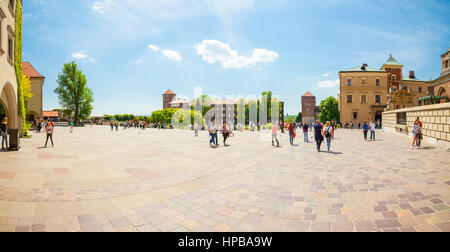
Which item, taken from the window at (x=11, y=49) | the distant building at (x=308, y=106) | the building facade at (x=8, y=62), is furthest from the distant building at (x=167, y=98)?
the window at (x=11, y=49)

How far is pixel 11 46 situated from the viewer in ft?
52.1

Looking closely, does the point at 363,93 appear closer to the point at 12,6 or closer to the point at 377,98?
the point at 377,98

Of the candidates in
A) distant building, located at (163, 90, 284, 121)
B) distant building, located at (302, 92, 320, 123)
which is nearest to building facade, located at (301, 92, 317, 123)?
distant building, located at (302, 92, 320, 123)

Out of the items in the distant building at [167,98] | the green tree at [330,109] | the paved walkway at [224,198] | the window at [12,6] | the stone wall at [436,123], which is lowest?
the paved walkway at [224,198]

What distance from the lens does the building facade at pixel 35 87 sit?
136 ft

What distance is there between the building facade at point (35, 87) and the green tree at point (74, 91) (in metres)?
4.06

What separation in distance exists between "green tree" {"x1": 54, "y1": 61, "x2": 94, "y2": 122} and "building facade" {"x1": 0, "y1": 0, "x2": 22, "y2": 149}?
34349 mm

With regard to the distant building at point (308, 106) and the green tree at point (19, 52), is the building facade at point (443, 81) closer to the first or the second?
the green tree at point (19, 52)

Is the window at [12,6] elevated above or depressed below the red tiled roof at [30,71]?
below

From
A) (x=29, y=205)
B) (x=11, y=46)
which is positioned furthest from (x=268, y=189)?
(x=11, y=46)

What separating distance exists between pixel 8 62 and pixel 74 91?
3671 centimetres

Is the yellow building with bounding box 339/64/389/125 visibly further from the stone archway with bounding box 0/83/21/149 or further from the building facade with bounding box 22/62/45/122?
the building facade with bounding box 22/62/45/122

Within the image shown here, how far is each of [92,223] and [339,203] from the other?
438 cm
